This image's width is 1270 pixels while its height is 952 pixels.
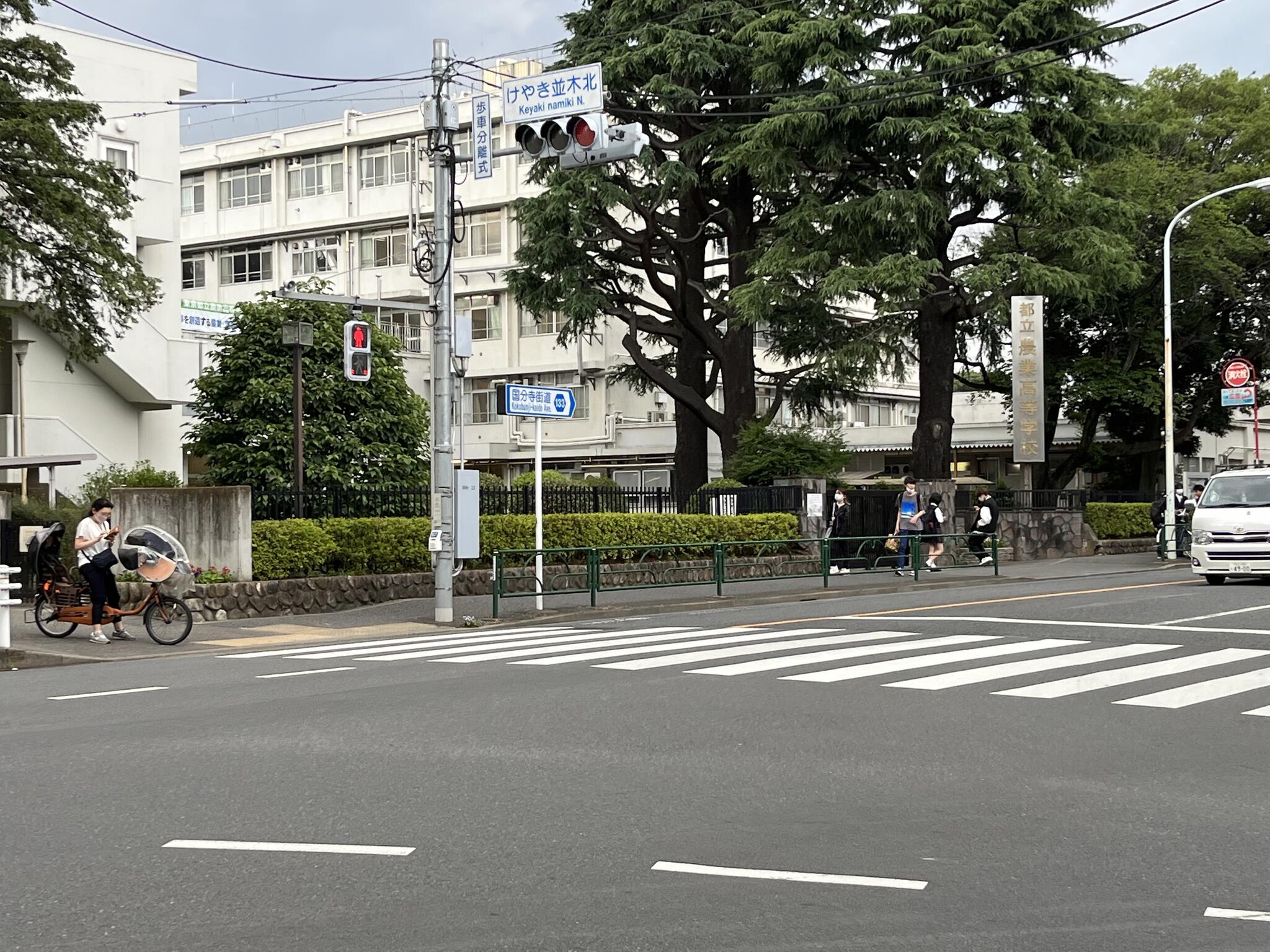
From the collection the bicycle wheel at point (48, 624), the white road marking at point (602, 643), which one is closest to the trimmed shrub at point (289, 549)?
the bicycle wheel at point (48, 624)

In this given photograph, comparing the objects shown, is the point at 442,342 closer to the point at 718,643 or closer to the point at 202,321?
the point at 718,643

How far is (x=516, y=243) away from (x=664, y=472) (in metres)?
12.1

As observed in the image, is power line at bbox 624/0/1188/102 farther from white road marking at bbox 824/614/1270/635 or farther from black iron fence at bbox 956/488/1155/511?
white road marking at bbox 824/614/1270/635

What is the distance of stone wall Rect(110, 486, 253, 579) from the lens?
21.6 metres

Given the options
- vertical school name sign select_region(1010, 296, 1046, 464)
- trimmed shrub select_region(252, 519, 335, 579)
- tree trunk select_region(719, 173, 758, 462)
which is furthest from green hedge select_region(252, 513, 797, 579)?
vertical school name sign select_region(1010, 296, 1046, 464)

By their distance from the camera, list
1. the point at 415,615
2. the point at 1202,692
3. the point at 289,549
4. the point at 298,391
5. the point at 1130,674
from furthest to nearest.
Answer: the point at 298,391, the point at 289,549, the point at 415,615, the point at 1130,674, the point at 1202,692

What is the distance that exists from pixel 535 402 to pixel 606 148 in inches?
201

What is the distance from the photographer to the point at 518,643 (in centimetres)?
1705

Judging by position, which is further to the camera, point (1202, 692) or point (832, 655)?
point (832, 655)

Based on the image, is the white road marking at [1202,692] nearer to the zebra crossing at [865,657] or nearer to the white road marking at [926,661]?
the zebra crossing at [865,657]

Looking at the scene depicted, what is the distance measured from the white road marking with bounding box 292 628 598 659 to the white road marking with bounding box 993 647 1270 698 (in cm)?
639

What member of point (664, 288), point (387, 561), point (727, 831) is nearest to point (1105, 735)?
point (727, 831)

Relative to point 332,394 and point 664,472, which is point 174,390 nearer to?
point 332,394

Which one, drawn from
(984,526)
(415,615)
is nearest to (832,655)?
(415,615)
